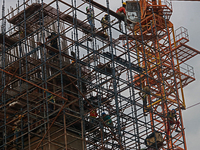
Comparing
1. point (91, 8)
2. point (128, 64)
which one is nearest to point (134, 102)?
point (128, 64)

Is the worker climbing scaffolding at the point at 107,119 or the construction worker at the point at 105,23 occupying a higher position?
the construction worker at the point at 105,23

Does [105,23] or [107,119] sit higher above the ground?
[105,23]

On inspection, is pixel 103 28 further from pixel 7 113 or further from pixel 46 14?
pixel 7 113

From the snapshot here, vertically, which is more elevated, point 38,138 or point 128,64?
point 128,64

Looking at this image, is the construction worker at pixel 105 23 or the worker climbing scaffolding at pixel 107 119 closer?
the worker climbing scaffolding at pixel 107 119

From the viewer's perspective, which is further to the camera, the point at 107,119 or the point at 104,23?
the point at 104,23

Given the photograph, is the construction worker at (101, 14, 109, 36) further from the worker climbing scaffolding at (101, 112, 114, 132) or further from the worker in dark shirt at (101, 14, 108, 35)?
the worker climbing scaffolding at (101, 112, 114, 132)

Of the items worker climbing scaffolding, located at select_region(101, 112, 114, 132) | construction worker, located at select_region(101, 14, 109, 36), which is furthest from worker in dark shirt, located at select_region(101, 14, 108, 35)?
worker climbing scaffolding, located at select_region(101, 112, 114, 132)

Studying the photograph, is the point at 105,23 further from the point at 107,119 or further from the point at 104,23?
the point at 107,119

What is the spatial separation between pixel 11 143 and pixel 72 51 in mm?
9128

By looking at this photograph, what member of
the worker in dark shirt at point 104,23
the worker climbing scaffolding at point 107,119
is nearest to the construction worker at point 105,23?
the worker in dark shirt at point 104,23

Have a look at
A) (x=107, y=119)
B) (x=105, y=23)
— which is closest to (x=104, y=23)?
(x=105, y=23)

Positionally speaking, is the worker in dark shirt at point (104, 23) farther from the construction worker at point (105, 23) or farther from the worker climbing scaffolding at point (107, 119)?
the worker climbing scaffolding at point (107, 119)

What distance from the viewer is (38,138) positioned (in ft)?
137
